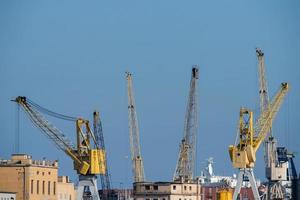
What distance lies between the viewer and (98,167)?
183 m

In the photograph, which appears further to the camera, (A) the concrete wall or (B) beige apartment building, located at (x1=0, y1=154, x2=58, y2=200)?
(B) beige apartment building, located at (x1=0, y1=154, x2=58, y2=200)

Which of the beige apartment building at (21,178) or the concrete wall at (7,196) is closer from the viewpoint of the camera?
the concrete wall at (7,196)

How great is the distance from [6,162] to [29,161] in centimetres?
414

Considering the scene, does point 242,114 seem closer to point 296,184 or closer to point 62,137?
point 62,137

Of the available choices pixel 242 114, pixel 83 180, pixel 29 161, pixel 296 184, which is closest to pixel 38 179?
pixel 29 161

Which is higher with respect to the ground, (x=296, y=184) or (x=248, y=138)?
(x=248, y=138)

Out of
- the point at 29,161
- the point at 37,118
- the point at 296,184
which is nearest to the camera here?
the point at 296,184

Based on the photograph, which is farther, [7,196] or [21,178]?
[21,178]

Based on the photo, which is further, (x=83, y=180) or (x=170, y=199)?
(x=170, y=199)

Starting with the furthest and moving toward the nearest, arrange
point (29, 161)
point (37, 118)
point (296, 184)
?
1. point (29, 161)
2. point (37, 118)
3. point (296, 184)

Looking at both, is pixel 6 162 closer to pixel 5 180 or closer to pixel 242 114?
pixel 5 180

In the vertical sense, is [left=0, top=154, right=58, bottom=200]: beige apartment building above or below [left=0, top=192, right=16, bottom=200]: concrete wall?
above

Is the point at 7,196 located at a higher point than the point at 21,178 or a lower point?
lower

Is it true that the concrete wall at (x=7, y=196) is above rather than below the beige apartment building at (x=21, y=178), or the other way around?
below
